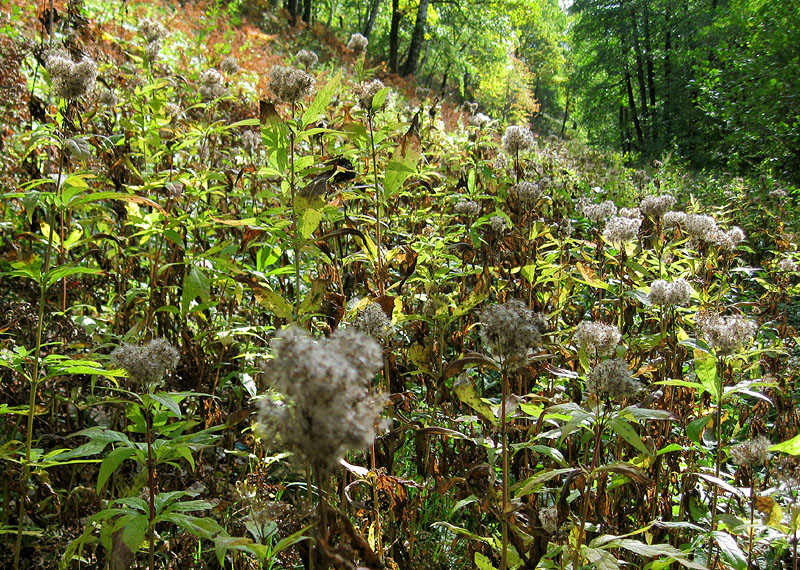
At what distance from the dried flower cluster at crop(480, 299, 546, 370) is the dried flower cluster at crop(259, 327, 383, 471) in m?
0.54

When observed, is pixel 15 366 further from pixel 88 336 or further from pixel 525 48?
pixel 525 48

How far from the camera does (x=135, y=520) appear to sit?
1238 mm

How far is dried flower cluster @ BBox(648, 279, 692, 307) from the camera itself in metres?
2.22

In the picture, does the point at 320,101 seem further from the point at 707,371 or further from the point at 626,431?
the point at 707,371

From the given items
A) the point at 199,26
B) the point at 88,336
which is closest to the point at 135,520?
the point at 88,336

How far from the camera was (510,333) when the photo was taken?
1.19m

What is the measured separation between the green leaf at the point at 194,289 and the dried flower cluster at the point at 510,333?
3.92 feet

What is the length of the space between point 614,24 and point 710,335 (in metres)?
27.9

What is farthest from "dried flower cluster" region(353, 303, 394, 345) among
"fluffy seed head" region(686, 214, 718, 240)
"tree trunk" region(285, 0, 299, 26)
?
"tree trunk" region(285, 0, 299, 26)

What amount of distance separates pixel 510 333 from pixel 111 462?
3.37 feet

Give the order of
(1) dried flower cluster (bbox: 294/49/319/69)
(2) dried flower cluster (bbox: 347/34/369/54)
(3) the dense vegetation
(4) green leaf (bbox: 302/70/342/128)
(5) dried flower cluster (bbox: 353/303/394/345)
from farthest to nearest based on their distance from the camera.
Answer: (2) dried flower cluster (bbox: 347/34/369/54)
(1) dried flower cluster (bbox: 294/49/319/69)
(4) green leaf (bbox: 302/70/342/128)
(5) dried flower cluster (bbox: 353/303/394/345)
(3) the dense vegetation

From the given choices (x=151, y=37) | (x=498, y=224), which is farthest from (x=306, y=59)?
(x=498, y=224)

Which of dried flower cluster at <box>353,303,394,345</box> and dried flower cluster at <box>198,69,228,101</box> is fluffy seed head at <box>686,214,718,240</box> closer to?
dried flower cluster at <box>353,303,394,345</box>

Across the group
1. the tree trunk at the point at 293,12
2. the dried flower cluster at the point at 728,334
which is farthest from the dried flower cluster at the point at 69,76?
the tree trunk at the point at 293,12
